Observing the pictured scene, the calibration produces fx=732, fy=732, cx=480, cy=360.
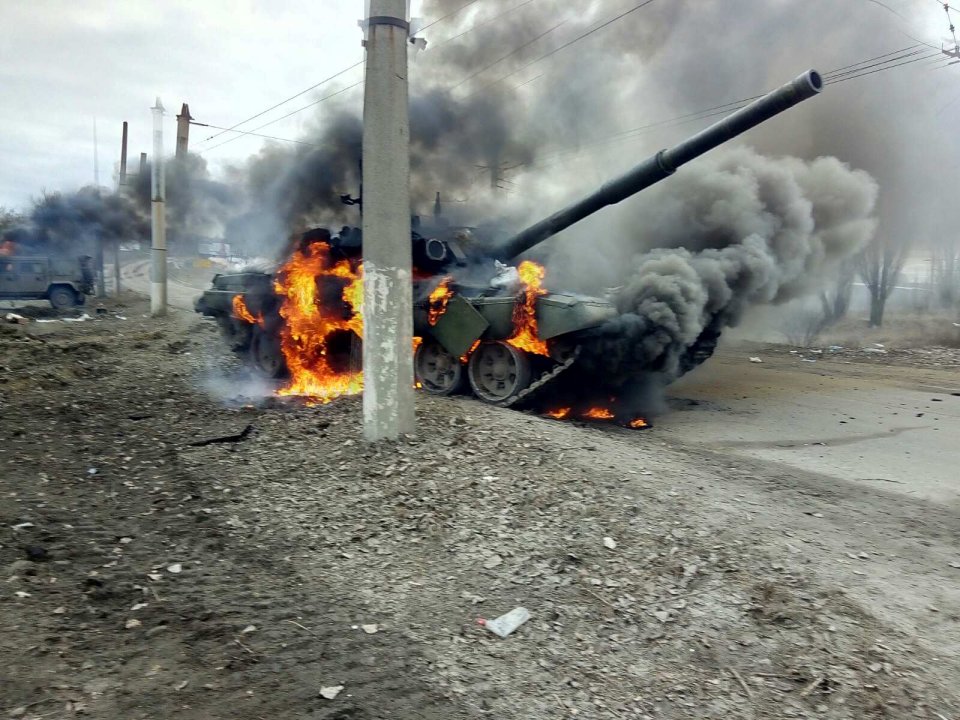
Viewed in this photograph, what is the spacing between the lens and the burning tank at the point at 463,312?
8898mm

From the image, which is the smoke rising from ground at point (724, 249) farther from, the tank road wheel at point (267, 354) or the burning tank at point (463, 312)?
the tank road wheel at point (267, 354)

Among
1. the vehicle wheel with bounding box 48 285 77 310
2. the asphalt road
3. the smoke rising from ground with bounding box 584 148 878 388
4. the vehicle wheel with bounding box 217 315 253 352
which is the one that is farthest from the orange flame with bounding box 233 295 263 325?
the vehicle wheel with bounding box 48 285 77 310

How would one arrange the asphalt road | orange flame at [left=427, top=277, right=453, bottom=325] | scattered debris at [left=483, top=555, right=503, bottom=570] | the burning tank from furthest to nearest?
orange flame at [left=427, top=277, right=453, bottom=325] → the burning tank → the asphalt road → scattered debris at [left=483, top=555, right=503, bottom=570]

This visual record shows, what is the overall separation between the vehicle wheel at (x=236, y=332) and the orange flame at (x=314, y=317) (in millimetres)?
1362

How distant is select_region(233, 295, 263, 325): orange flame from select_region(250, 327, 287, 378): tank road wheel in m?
0.15

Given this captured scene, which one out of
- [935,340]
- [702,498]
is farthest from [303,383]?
[935,340]

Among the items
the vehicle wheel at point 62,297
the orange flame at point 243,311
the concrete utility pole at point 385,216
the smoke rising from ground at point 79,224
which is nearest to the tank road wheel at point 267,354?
the orange flame at point 243,311

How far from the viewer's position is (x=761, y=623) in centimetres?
359

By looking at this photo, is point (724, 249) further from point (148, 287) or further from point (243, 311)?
point (148, 287)

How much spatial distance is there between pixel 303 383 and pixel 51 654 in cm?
753

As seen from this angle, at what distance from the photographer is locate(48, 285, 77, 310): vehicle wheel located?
949 inches

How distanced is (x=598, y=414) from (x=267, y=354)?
5.33 meters

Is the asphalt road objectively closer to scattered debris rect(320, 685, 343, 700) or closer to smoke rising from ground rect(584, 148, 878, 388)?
smoke rising from ground rect(584, 148, 878, 388)

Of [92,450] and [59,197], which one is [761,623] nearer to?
[92,450]
